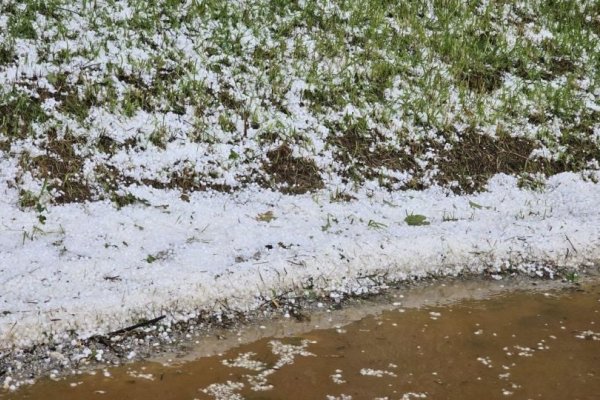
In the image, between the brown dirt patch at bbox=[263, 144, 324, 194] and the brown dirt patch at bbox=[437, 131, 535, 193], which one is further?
the brown dirt patch at bbox=[437, 131, 535, 193]

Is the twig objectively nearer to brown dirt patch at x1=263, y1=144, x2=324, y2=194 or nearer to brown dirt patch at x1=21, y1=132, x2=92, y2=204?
brown dirt patch at x1=21, y1=132, x2=92, y2=204

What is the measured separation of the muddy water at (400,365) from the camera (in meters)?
4.02

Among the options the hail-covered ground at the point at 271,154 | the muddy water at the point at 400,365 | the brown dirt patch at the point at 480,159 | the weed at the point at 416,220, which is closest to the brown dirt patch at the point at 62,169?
the hail-covered ground at the point at 271,154

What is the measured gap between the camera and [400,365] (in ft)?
14.2

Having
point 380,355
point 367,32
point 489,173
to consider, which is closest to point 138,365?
point 380,355

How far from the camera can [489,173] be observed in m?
7.19

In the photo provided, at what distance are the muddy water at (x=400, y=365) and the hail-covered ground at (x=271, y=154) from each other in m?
0.54

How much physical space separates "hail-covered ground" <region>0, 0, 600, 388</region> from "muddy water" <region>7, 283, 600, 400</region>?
538mm

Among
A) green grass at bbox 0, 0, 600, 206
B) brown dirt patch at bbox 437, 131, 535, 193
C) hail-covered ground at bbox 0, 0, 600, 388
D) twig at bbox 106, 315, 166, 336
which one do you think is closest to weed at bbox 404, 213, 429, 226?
hail-covered ground at bbox 0, 0, 600, 388

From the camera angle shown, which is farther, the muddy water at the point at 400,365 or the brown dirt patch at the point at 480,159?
the brown dirt patch at the point at 480,159

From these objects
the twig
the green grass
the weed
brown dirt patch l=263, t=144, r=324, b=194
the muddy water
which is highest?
the green grass

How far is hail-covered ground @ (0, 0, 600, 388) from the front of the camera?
5176mm

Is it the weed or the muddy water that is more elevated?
the weed

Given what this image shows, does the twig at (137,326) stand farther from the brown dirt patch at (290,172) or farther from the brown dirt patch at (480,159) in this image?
the brown dirt patch at (480,159)
